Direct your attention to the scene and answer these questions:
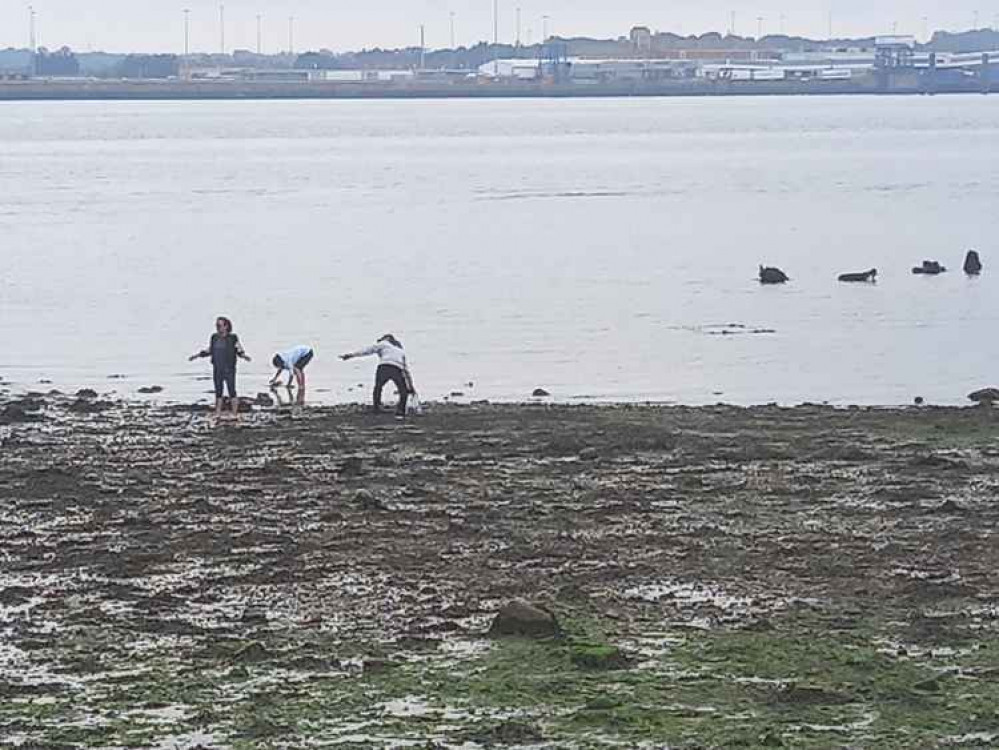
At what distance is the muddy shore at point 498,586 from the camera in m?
11.4

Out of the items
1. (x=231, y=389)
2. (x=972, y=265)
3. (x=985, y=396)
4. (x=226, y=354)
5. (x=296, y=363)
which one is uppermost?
(x=226, y=354)

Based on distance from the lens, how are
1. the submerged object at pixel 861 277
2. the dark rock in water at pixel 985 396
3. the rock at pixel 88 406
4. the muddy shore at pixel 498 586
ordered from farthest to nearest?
the submerged object at pixel 861 277, the dark rock in water at pixel 985 396, the rock at pixel 88 406, the muddy shore at pixel 498 586

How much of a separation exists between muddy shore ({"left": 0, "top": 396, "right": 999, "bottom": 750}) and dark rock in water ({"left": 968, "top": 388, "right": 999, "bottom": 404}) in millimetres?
4274

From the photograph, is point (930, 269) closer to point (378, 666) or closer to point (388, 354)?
point (388, 354)

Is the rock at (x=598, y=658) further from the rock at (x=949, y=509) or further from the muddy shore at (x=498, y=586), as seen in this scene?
the rock at (x=949, y=509)

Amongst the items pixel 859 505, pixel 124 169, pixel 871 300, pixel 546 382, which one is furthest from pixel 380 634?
pixel 124 169

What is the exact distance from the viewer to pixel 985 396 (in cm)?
2822

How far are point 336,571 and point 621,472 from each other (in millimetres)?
5220

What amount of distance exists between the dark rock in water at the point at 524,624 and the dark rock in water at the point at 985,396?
15.5 metres

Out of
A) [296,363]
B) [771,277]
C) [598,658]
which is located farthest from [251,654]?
[771,277]

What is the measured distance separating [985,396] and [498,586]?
1475 centimetres

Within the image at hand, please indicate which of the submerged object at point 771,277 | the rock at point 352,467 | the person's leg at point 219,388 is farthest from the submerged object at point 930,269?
the rock at point 352,467

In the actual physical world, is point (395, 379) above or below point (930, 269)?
above

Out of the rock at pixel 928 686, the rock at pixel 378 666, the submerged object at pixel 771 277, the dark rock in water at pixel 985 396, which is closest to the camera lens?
the rock at pixel 928 686
